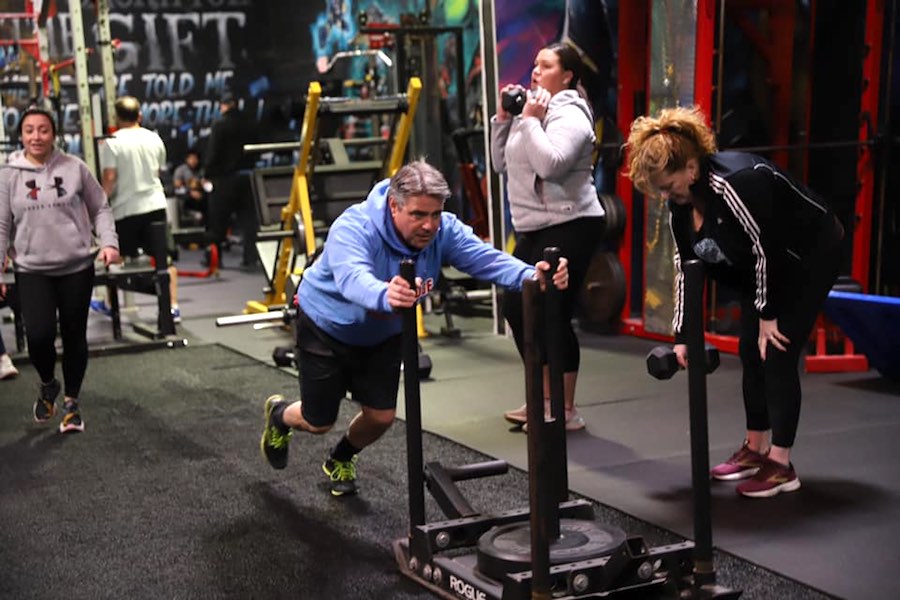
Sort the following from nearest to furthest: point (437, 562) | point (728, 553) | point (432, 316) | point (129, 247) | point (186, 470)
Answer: point (437, 562) → point (728, 553) → point (186, 470) → point (129, 247) → point (432, 316)

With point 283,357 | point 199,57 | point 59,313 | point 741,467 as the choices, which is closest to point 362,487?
point 741,467

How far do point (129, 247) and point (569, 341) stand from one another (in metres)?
3.80

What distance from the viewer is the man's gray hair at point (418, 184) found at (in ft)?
9.31

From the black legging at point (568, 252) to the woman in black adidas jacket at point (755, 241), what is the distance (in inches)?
29.5

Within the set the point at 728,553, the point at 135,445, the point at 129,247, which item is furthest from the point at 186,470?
the point at 129,247

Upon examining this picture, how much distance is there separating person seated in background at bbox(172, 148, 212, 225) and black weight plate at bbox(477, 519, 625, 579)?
934 centimetres

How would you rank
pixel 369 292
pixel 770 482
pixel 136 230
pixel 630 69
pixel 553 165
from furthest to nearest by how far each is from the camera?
pixel 136 230 < pixel 630 69 < pixel 553 165 < pixel 770 482 < pixel 369 292

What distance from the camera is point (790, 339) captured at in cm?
328

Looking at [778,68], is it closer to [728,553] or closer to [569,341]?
[569,341]

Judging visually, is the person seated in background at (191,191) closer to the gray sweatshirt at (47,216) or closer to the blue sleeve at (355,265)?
the gray sweatshirt at (47,216)

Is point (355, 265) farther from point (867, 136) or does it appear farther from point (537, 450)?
point (867, 136)

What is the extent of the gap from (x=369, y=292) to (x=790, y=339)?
4.33ft

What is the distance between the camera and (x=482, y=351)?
6316 mm

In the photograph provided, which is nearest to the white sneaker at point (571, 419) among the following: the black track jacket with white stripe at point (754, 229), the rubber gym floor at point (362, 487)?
the rubber gym floor at point (362, 487)
